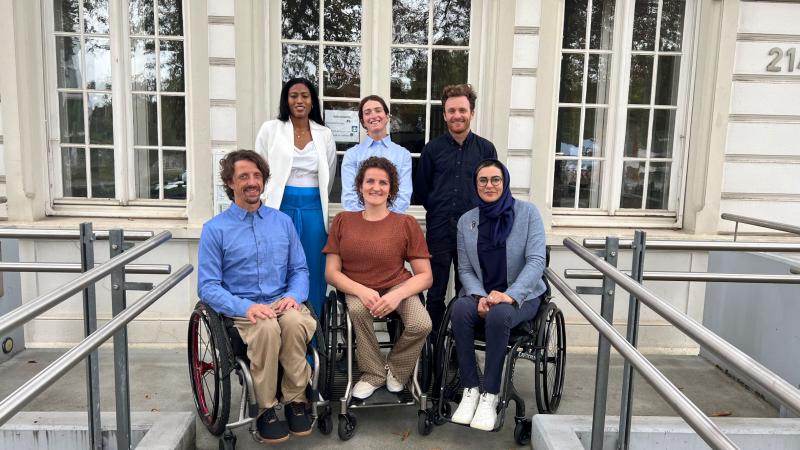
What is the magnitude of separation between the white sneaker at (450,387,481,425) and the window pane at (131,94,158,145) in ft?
9.52

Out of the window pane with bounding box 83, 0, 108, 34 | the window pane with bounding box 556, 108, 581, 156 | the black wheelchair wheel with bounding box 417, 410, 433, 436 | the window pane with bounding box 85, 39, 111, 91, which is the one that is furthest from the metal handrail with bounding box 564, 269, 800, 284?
the window pane with bounding box 83, 0, 108, 34

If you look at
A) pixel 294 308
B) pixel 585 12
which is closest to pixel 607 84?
pixel 585 12

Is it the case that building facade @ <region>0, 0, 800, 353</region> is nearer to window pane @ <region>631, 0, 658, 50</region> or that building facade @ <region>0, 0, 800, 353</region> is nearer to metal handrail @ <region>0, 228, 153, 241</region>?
Result: window pane @ <region>631, 0, 658, 50</region>

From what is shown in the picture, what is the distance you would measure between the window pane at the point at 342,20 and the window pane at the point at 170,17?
1013mm

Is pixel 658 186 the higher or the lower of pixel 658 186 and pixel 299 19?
the lower

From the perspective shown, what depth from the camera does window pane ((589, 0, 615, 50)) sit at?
4250mm

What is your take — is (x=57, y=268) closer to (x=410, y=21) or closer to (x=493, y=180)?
(x=493, y=180)

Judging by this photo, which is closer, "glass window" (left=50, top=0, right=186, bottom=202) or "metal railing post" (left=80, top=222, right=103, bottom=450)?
"metal railing post" (left=80, top=222, right=103, bottom=450)

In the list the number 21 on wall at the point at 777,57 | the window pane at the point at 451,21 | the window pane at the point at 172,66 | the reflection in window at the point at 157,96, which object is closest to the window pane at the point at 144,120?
the reflection in window at the point at 157,96

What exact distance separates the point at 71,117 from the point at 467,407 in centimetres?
343

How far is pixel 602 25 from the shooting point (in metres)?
4.27

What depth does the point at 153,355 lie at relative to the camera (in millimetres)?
3998

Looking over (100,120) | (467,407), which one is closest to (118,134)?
(100,120)

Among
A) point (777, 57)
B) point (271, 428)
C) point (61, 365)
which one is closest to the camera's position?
point (61, 365)
